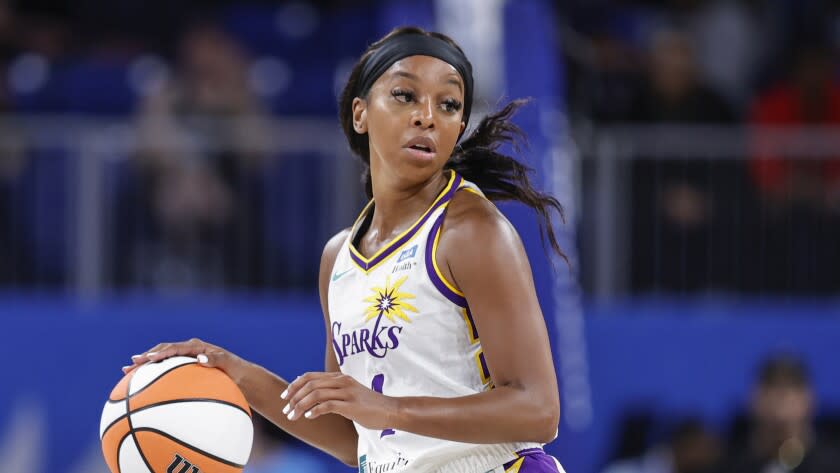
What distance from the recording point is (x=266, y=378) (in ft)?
14.4

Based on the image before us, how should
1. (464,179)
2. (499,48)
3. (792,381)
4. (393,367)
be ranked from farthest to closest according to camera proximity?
(792,381)
(499,48)
(464,179)
(393,367)

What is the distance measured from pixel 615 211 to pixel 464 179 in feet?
16.6

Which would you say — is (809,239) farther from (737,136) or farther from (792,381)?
(792,381)

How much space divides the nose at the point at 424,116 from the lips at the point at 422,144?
5cm

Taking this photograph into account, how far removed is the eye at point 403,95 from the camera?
3.98m

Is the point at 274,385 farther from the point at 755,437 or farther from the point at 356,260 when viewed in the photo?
the point at 755,437

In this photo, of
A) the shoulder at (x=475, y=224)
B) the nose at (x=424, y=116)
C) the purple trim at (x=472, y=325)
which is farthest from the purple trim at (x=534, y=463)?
the nose at (x=424, y=116)

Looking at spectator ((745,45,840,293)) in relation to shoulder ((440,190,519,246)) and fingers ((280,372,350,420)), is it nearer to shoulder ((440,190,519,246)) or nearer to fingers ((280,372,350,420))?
shoulder ((440,190,519,246))

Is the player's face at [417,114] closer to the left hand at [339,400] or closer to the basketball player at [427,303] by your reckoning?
the basketball player at [427,303]

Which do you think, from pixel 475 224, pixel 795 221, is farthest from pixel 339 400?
pixel 795 221

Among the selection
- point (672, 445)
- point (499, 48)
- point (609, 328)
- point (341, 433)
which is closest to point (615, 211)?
point (609, 328)

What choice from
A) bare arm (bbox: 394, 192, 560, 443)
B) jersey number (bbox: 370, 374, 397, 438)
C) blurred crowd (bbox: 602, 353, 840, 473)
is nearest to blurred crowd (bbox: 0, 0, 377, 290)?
blurred crowd (bbox: 602, 353, 840, 473)

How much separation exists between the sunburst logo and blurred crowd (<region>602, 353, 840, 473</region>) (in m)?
4.05

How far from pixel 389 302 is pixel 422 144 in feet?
1.50
